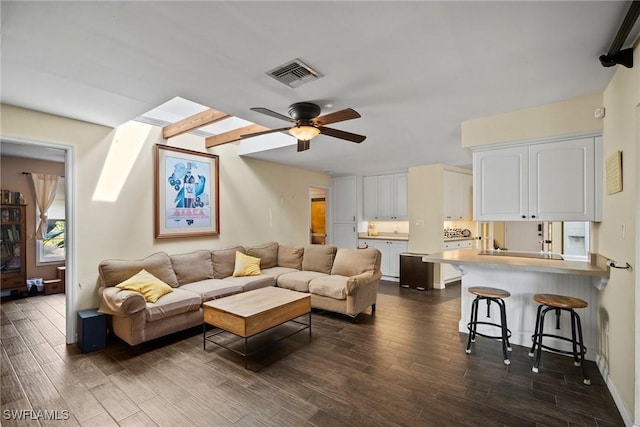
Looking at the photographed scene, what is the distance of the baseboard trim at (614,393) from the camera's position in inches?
74.3

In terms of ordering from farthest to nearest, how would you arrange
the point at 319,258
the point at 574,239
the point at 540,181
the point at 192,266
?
the point at 319,258 < the point at 192,266 < the point at 574,239 < the point at 540,181

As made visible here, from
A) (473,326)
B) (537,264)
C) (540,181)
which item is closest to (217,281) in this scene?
(473,326)

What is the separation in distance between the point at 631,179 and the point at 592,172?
1.00m

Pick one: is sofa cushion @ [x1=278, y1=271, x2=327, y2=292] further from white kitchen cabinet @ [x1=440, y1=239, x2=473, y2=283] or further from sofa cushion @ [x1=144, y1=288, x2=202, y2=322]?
white kitchen cabinet @ [x1=440, y1=239, x2=473, y2=283]

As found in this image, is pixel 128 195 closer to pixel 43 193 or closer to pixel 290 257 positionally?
pixel 290 257

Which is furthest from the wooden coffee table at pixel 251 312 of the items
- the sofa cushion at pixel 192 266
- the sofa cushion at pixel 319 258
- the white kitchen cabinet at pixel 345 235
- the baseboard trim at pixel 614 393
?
the white kitchen cabinet at pixel 345 235

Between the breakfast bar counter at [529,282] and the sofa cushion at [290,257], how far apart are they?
7.86 ft

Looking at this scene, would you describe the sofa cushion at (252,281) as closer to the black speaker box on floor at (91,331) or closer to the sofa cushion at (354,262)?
the sofa cushion at (354,262)

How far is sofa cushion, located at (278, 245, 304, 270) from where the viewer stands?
5090 mm

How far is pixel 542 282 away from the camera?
3055 mm

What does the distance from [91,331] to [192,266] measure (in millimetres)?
1318

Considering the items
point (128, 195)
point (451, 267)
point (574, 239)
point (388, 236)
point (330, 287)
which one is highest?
point (128, 195)

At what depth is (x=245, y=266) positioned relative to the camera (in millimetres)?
4520

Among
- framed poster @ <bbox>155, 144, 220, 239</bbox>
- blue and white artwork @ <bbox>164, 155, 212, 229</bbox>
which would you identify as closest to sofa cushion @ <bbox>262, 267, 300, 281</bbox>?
framed poster @ <bbox>155, 144, 220, 239</bbox>
